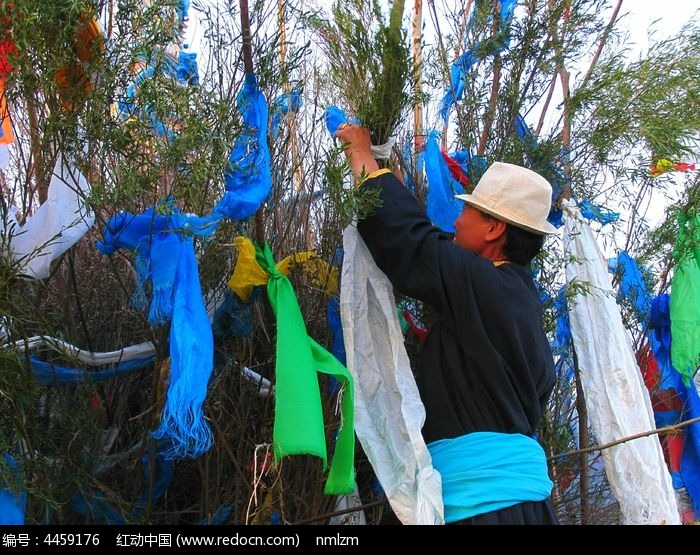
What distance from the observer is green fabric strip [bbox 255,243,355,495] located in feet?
7.01

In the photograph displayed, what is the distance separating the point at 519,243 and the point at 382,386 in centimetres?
65

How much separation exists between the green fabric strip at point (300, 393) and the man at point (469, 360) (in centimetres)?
27

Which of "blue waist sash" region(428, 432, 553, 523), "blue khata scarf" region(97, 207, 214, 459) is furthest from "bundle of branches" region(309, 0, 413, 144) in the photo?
"blue waist sash" region(428, 432, 553, 523)

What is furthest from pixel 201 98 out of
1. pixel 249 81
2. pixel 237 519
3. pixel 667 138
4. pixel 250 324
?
pixel 667 138

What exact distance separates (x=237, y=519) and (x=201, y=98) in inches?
55.4

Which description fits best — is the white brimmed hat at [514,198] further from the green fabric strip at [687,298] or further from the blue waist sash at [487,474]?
the green fabric strip at [687,298]

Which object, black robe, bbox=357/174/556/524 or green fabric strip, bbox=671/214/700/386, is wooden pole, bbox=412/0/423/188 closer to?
black robe, bbox=357/174/556/524

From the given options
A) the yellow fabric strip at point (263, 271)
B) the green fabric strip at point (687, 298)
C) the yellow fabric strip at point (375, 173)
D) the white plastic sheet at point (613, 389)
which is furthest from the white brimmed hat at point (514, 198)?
the green fabric strip at point (687, 298)

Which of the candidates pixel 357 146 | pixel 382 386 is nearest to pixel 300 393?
pixel 382 386

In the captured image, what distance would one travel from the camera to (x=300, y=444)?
2115 millimetres

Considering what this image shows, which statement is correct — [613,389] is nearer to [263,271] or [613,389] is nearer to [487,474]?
[487,474]

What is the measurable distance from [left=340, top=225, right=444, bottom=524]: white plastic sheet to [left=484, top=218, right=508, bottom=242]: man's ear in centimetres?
37

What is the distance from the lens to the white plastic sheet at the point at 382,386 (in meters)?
2.27

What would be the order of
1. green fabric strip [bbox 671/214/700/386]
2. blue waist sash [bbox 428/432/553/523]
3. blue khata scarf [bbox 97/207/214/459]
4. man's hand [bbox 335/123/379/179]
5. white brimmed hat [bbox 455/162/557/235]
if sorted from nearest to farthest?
blue khata scarf [bbox 97/207/214/459]
blue waist sash [bbox 428/432/553/523]
man's hand [bbox 335/123/379/179]
white brimmed hat [bbox 455/162/557/235]
green fabric strip [bbox 671/214/700/386]
